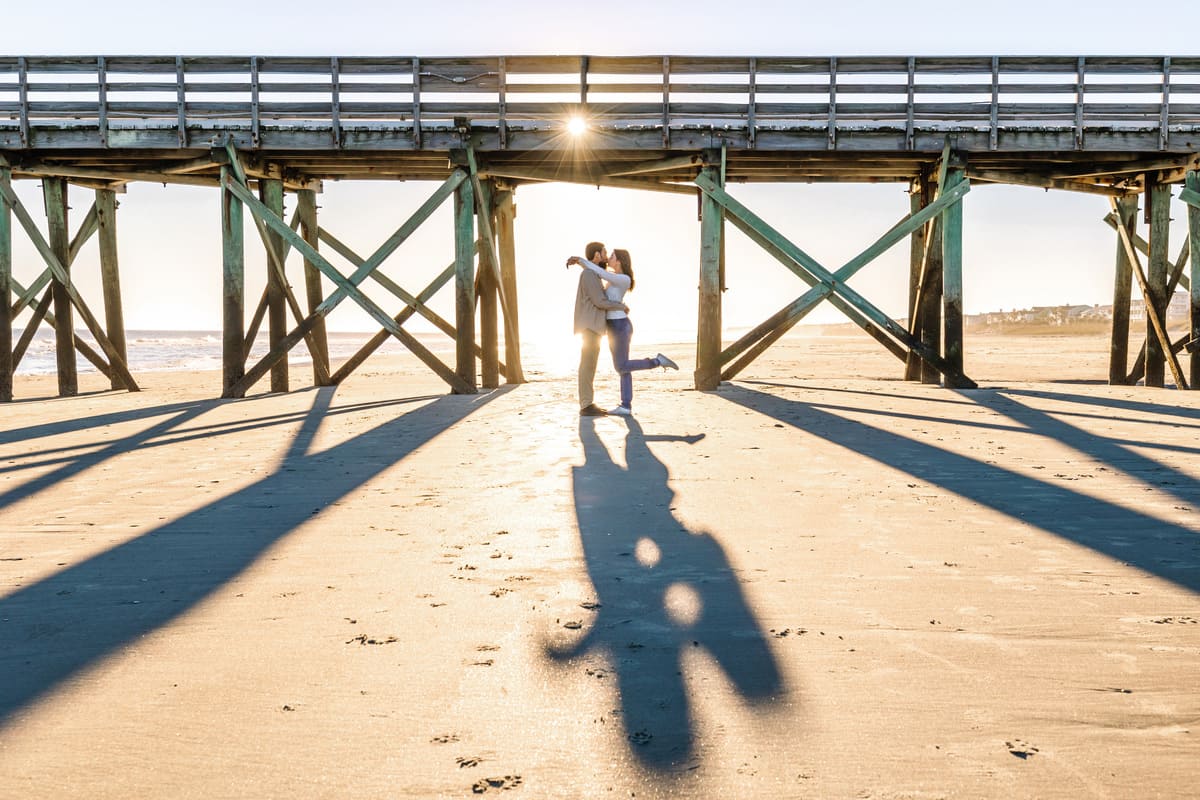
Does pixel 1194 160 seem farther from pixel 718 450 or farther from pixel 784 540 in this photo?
pixel 784 540

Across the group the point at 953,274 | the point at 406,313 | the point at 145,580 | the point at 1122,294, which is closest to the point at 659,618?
the point at 145,580

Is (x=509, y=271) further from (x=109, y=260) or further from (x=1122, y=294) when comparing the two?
(x=1122, y=294)

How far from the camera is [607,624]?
3.12 metres

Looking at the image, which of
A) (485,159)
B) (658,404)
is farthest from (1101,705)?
(485,159)

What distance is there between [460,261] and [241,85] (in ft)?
11.2

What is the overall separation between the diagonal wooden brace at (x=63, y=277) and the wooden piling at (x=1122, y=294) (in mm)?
14428

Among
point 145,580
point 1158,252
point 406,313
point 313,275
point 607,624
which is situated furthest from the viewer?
point 313,275

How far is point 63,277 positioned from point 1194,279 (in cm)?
1568

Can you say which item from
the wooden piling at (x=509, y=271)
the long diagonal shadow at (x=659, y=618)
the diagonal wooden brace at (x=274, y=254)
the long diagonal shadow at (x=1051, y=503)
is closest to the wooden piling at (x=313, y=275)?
the diagonal wooden brace at (x=274, y=254)

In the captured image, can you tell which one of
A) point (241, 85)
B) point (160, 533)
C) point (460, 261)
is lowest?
point (160, 533)

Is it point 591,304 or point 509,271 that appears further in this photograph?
point 509,271

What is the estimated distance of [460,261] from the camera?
11672mm

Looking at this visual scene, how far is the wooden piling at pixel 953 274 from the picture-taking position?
11.5 meters

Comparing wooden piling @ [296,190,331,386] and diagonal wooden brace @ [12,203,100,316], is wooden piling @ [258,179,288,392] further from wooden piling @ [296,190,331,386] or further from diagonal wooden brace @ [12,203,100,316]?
diagonal wooden brace @ [12,203,100,316]
